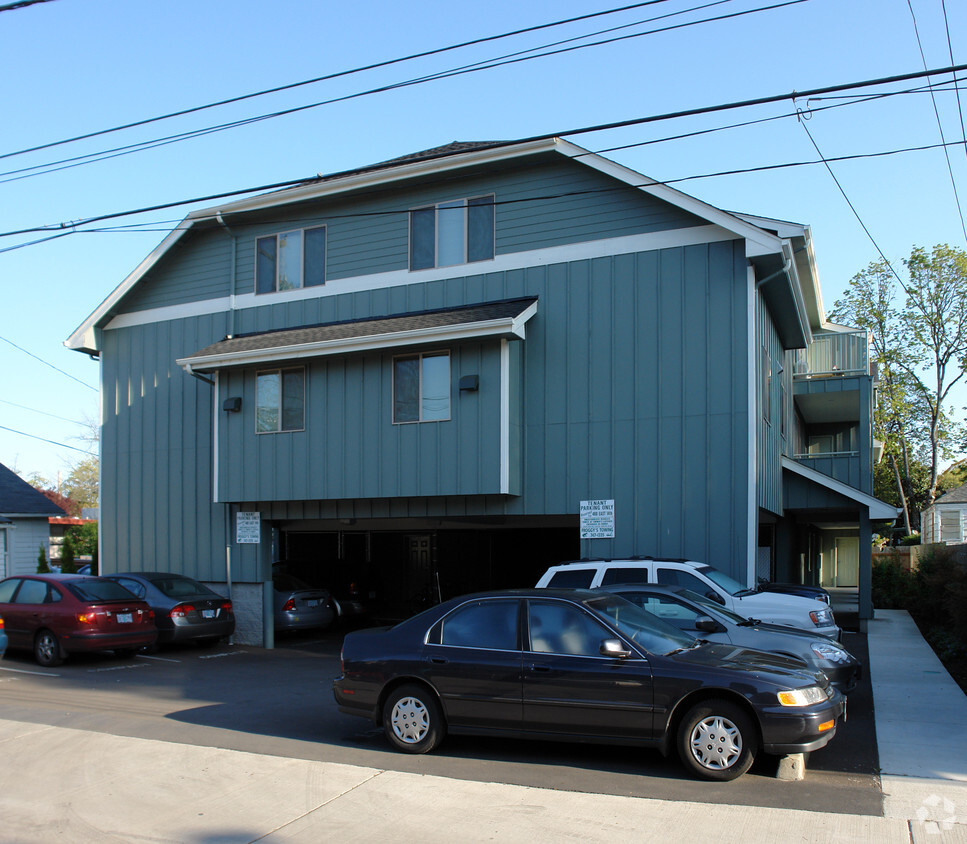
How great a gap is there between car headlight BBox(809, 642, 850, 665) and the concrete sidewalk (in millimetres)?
947

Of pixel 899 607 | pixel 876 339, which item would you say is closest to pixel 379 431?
pixel 899 607

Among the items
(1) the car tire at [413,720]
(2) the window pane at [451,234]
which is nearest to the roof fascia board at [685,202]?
(2) the window pane at [451,234]

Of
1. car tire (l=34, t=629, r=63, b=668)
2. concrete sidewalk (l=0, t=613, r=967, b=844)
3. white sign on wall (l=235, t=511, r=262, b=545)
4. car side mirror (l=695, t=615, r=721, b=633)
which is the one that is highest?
white sign on wall (l=235, t=511, r=262, b=545)

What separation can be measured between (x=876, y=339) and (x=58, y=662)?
4004cm

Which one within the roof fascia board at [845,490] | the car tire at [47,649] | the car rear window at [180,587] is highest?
the roof fascia board at [845,490]

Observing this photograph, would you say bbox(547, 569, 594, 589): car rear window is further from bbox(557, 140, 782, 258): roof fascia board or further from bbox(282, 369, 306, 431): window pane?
bbox(282, 369, 306, 431): window pane

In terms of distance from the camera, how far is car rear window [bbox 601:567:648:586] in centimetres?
1196

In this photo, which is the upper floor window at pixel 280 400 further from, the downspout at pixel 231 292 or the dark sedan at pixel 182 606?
the dark sedan at pixel 182 606

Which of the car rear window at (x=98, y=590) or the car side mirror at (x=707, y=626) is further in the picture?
the car rear window at (x=98, y=590)

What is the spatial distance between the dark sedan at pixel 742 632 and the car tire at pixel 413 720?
2579 mm

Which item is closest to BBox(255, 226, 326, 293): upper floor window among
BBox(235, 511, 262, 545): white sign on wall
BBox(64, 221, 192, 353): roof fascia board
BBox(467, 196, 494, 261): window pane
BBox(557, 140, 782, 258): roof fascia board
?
BBox(64, 221, 192, 353): roof fascia board

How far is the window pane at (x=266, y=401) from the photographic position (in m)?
16.8

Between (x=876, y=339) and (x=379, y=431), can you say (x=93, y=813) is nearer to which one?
(x=379, y=431)

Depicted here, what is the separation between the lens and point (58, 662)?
14164 millimetres
